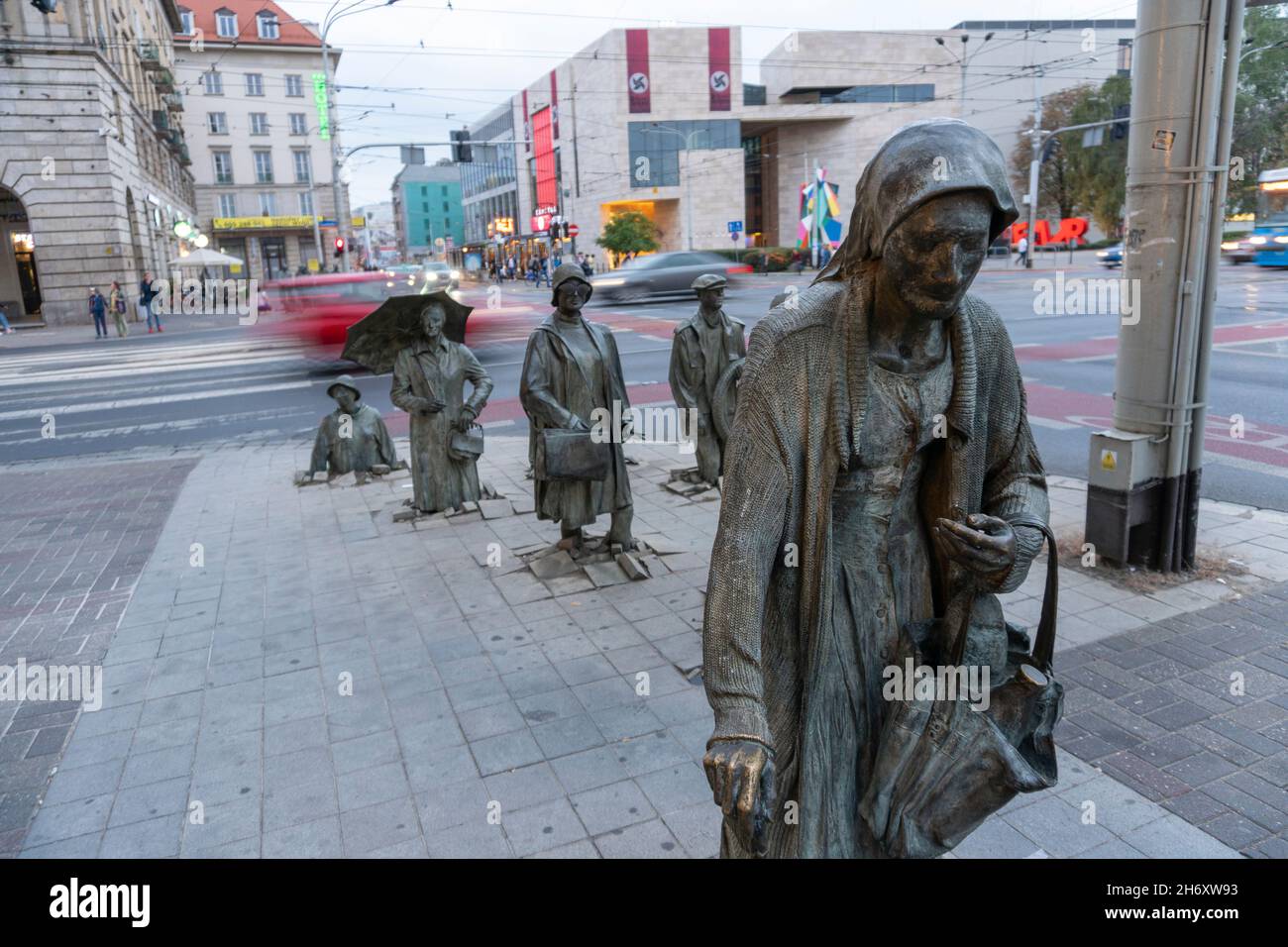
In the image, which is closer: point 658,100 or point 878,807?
point 878,807

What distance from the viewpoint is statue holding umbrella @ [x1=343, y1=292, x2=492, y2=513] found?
848cm

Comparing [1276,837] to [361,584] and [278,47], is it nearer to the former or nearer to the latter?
[361,584]

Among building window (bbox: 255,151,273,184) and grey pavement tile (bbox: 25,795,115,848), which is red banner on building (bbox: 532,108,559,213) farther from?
grey pavement tile (bbox: 25,795,115,848)

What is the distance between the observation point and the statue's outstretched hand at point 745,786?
1.77 metres

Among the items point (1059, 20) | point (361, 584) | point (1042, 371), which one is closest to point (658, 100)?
point (1059, 20)

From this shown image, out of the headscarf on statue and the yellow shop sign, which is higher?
the yellow shop sign

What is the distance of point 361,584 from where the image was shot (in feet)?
23.4

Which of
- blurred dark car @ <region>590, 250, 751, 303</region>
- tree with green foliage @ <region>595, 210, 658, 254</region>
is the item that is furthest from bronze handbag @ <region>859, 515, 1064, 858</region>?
tree with green foliage @ <region>595, 210, 658, 254</region>

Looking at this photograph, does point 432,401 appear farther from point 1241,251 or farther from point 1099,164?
point 1099,164

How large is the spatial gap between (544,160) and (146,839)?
75.7 metres

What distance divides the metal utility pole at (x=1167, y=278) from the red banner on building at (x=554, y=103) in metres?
66.0

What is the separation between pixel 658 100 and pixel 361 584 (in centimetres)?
5667

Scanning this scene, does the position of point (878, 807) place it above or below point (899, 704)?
below

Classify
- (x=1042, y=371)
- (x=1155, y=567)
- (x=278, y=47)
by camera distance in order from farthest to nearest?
(x=278, y=47), (x=1042, y=371), (x=1155, y=567)
